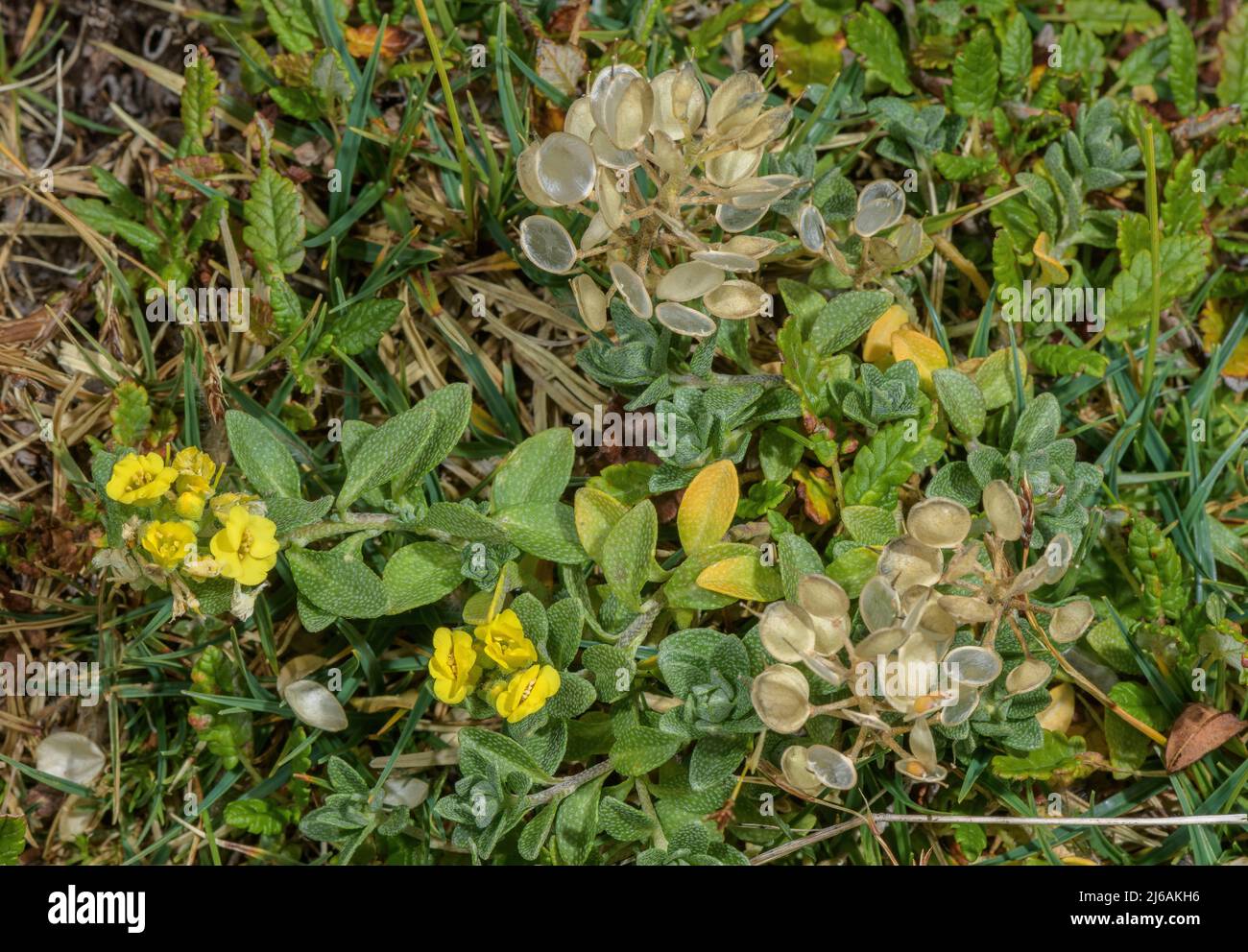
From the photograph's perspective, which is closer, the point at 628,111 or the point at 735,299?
the point at 628,111

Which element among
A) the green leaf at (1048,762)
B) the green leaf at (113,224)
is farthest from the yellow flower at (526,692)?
the green leaf at (113,224)

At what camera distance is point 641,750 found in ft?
7.47

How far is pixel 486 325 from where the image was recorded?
2.73 metres

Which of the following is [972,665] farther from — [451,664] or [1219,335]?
[1219,335]

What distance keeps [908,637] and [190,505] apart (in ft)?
4.59

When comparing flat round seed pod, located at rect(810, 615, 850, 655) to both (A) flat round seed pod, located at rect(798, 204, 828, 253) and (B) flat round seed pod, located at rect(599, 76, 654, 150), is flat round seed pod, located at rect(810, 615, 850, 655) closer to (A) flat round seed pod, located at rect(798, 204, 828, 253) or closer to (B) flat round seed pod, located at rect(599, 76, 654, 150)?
(A) flat round seed pod, located at rect(798, 204, 828, 253)

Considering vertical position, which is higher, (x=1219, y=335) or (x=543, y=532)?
(x=1219, y=335)

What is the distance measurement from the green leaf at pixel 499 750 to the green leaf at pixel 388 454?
0.57m

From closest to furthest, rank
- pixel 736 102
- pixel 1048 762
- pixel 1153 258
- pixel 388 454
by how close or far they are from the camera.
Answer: pixel 736 102, pixel 388 454, pixel 1048 762, pixel 1153 258

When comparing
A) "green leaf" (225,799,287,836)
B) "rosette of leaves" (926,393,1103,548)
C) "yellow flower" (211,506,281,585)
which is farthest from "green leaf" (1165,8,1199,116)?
"green leaf" (225,799,287,836)

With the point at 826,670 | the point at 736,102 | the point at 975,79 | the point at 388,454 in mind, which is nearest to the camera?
the point at 826,670

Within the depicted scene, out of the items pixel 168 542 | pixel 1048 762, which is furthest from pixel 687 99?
pixel 1048 762

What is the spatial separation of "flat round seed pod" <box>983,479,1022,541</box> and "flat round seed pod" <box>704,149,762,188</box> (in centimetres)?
82
